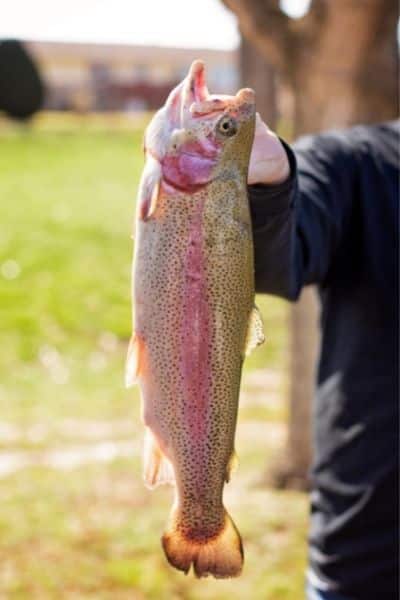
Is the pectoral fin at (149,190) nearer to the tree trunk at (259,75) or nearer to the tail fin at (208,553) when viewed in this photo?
the tail fin at (208,553)

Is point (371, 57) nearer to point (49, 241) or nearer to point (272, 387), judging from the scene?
point (272, 387)

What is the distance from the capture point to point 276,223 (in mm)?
2023

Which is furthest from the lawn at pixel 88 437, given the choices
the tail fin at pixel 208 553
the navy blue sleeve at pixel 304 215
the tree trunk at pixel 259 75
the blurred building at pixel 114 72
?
the blurred building at pixel 114 72

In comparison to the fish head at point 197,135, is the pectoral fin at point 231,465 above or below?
below

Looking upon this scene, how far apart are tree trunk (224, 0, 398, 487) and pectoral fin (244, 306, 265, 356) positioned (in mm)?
3607

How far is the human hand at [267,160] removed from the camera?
1.91m

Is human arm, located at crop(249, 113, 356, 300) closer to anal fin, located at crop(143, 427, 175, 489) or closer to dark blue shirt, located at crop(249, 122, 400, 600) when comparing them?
dark blue shirt, located at crop(249, 122, 400, 600)

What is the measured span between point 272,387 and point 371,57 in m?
4.20

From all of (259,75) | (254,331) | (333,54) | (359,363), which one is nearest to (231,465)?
(254,331)

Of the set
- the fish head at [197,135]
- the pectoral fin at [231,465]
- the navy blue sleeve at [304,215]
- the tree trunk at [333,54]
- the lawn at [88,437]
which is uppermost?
the fish head at [197,135]

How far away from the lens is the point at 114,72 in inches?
1451

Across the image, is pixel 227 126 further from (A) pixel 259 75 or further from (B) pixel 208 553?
(A) pixel 259 75

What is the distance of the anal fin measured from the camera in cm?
175

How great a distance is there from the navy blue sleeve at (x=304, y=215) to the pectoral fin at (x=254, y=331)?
31 centimetres
